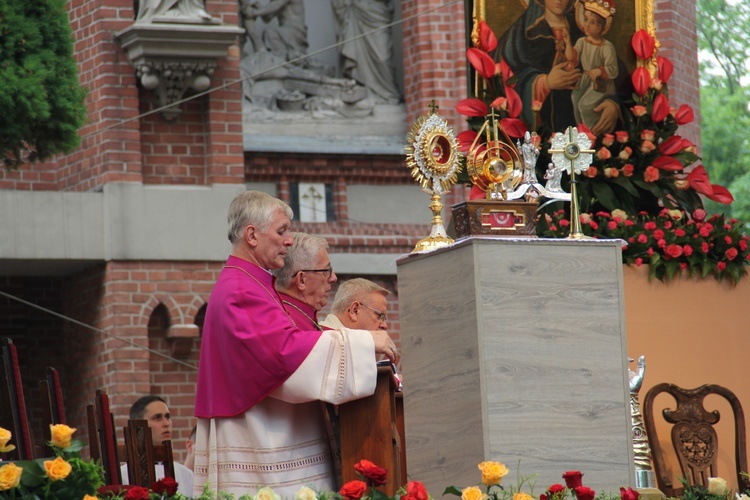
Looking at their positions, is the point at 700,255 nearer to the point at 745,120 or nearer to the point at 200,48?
the point at 200,48

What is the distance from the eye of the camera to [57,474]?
192 inches

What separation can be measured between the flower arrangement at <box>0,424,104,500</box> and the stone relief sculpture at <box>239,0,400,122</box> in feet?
30.3

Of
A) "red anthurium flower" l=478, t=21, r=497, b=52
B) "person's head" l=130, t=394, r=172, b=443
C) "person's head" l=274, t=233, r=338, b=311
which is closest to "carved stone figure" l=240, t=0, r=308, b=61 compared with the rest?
"red anthurium flower" l=478, t=21, r=497, b=52

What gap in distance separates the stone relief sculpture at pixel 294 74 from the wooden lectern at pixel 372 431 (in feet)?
27.9

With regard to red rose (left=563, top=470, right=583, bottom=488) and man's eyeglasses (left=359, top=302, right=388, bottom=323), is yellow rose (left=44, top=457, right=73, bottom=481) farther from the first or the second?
man's eyeglasses (left=359, top=302, right=388, bottom=323)

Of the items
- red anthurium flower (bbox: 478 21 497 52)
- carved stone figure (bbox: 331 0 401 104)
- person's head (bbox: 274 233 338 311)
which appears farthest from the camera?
carved stone figure (bbox: 331 0 401 104)

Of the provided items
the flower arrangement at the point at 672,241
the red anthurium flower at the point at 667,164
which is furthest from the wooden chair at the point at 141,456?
the red anthurium flower at the point at 667,164

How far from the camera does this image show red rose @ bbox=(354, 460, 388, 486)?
499 cm

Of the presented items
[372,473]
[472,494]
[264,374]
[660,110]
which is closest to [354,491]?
[372,473]

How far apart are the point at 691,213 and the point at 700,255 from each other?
91 centimetres

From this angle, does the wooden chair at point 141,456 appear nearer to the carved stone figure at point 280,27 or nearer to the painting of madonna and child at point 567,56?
the painting of madonna and child at point 567,56

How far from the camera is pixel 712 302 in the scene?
30.1 ft

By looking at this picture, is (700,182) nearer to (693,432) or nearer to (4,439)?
(693,432)

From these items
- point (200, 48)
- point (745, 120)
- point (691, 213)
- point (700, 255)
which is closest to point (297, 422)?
point (700, 255)
